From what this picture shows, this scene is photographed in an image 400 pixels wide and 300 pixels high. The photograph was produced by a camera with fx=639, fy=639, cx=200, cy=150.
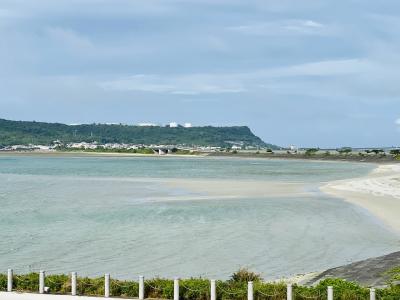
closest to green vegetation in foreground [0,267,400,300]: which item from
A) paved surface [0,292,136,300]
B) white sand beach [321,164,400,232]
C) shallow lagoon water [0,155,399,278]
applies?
paved surface [0,292,136,300]

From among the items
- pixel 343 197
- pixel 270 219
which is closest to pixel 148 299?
pixel 270 219

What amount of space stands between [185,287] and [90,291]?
2.89 metres

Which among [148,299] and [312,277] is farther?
[312,277]

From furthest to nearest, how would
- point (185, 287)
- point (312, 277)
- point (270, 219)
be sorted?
point (270, 219), point (312, 277), point (185, 287)

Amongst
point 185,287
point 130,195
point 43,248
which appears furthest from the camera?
point 130,195

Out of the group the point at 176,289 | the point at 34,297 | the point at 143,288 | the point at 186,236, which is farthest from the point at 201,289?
the point at 186,236

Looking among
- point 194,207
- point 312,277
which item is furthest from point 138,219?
point 312,277

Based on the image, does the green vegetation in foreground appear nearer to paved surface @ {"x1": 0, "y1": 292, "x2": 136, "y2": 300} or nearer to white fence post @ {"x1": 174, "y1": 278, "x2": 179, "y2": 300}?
white fence post @ {"x1": 174, "y1": 278, "x2": 179, "y2": 300}

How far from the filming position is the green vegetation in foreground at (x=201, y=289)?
17047mm

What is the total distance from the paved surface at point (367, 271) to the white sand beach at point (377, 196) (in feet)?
42.3

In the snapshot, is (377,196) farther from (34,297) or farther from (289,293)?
(34,297)

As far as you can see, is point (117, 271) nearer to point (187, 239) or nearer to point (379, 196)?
point (187, 239)

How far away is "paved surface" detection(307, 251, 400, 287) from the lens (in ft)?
73.0

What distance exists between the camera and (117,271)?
2698 centimetres
